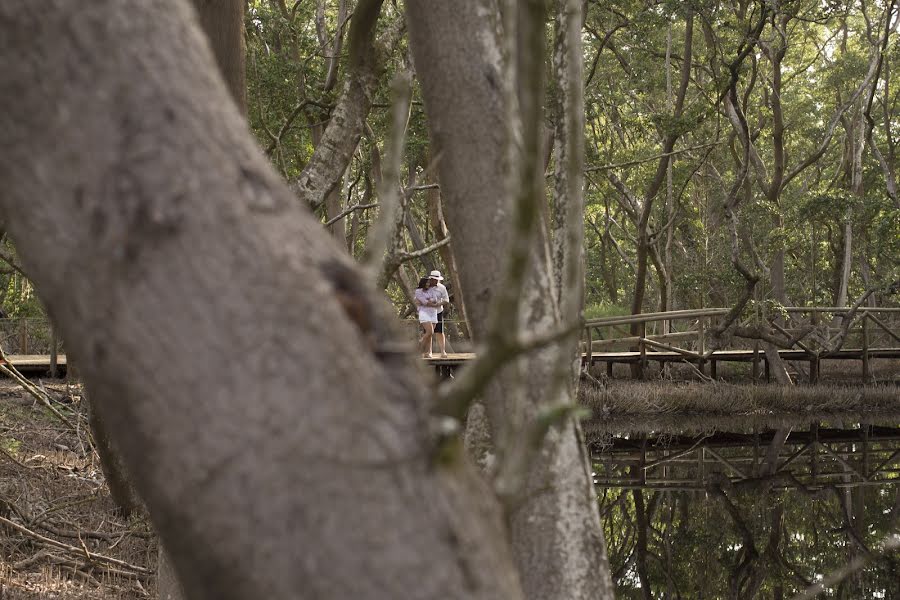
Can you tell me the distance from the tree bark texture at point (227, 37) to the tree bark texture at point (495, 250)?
218cm

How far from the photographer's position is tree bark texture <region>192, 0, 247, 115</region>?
15.4 ft

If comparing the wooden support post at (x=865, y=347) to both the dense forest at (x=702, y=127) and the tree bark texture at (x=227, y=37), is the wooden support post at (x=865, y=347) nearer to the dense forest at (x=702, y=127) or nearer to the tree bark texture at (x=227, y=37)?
the dense forest at (x=702, y=127)

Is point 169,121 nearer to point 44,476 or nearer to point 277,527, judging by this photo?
point 277,527

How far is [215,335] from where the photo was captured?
3.37 feet

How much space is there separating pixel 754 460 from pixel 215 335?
11.9 metres

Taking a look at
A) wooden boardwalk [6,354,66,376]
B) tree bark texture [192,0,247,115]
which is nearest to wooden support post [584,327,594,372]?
wooden boardwalk [6,354,66,376]

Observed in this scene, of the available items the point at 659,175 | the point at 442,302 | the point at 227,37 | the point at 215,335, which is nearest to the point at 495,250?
the point at 215,335

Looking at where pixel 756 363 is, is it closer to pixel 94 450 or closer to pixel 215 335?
pixel 94 450

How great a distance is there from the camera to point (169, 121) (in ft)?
3.55

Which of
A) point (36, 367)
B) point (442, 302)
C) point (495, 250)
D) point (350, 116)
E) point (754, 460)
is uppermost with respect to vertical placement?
point (350, 116)

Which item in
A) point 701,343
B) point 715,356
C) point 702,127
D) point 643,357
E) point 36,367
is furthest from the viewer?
point 702,127

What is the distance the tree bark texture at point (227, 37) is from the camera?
4703 mm

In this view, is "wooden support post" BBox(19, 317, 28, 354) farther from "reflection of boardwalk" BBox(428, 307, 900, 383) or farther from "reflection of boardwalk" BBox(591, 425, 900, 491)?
"reflection of boardwalk" BBox(591, 425, 900, 491)

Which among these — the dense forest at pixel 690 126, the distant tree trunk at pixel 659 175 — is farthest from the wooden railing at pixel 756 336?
the distant tree trunk at pixel 659 175
